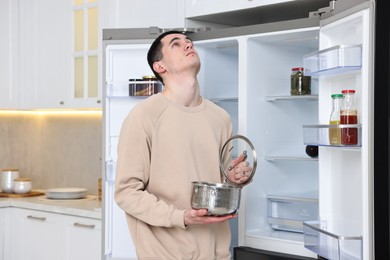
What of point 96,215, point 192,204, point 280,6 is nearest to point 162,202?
point 192,204

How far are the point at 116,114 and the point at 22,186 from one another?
1.48m

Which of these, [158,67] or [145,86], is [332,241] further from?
[145,86]

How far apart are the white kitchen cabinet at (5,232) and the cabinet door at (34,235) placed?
0.09ft

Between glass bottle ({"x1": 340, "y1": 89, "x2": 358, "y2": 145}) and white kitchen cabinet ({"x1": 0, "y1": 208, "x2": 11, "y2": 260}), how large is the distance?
2715mm

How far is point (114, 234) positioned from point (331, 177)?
1.29m

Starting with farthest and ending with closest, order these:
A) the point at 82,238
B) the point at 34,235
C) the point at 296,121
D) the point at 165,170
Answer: the point at 34,235
the point at 82,238
the point at 296,121
the point at 165,170

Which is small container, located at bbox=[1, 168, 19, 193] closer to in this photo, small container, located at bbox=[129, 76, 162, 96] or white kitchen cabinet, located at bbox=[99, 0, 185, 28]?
white kitchen cabinet, located at bbox=[99, 0, 185, 28]

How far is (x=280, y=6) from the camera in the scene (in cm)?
340

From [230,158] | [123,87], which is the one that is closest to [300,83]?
[230,158]

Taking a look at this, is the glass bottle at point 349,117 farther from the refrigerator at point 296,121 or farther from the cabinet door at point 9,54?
the cabinet door at point 9,54

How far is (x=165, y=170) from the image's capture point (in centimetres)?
262

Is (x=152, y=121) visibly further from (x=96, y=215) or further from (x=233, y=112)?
(x=96, y=215)

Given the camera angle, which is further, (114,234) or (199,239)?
(114,234)

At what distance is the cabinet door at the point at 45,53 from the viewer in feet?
14.6
